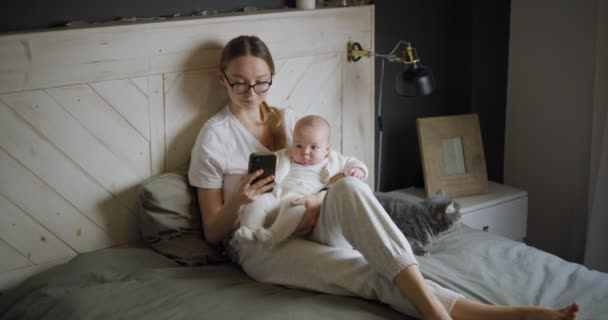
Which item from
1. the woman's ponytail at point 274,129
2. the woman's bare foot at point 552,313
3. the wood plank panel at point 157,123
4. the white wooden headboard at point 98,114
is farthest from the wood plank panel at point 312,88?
the woman's bare foot at point 552,313

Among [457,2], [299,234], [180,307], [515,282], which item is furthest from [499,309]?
[457,2]

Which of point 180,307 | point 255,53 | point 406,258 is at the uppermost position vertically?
point 255,53

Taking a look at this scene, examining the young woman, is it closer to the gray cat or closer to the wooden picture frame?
the gray cat

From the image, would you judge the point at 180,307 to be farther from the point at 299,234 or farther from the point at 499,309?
the point at 499,309

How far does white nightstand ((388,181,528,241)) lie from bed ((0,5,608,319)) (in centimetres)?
41

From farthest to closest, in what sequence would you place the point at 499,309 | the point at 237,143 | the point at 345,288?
the point at 237,143 < the point at 345,288 < the point at 499,309

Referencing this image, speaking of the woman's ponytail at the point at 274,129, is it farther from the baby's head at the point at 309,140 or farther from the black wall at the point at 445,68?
the black wall at the point at 445,68

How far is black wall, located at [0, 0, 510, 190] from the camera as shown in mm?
3258

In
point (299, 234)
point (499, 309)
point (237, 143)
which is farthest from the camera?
point (237, 143)

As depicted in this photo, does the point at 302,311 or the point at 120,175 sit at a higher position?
the point at 120,175

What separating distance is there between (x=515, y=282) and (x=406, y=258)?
414 mm

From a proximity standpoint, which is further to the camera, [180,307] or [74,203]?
[74,203]

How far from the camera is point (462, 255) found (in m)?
2.47

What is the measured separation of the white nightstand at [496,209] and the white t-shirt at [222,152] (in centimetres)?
87
